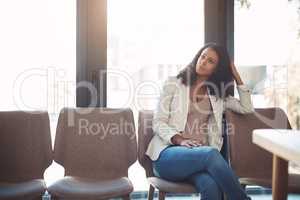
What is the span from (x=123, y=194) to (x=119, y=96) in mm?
1052

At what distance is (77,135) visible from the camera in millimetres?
2721

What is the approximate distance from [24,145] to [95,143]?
0.47m

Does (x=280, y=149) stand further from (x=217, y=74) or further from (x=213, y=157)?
(x=217, y=74)

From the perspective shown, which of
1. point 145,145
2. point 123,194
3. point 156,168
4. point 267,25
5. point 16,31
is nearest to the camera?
point 123,194

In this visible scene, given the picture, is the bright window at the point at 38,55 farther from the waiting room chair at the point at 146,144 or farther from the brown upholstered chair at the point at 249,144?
the brown upholstered chair at the point at 249,144

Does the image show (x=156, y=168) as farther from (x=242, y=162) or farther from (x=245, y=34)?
(x=245, y=34)

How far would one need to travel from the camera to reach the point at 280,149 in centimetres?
142

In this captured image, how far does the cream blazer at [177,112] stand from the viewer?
2.62 meters

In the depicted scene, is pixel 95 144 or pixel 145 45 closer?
pixel 95 144

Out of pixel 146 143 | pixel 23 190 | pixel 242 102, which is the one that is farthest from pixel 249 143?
pixel 23 190

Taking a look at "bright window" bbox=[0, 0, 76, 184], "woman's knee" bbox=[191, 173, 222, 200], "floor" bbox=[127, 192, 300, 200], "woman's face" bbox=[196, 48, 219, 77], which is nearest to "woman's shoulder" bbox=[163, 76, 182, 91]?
"woman's face" bbox=[196, 48, 219, 77]

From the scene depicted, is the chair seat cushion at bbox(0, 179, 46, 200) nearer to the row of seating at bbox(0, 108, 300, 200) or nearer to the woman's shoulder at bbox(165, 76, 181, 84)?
the row of seating at bbox(0, 108, 300, 200)

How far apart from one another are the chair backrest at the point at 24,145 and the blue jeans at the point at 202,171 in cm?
79

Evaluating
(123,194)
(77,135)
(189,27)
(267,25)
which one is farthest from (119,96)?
(267,25)
